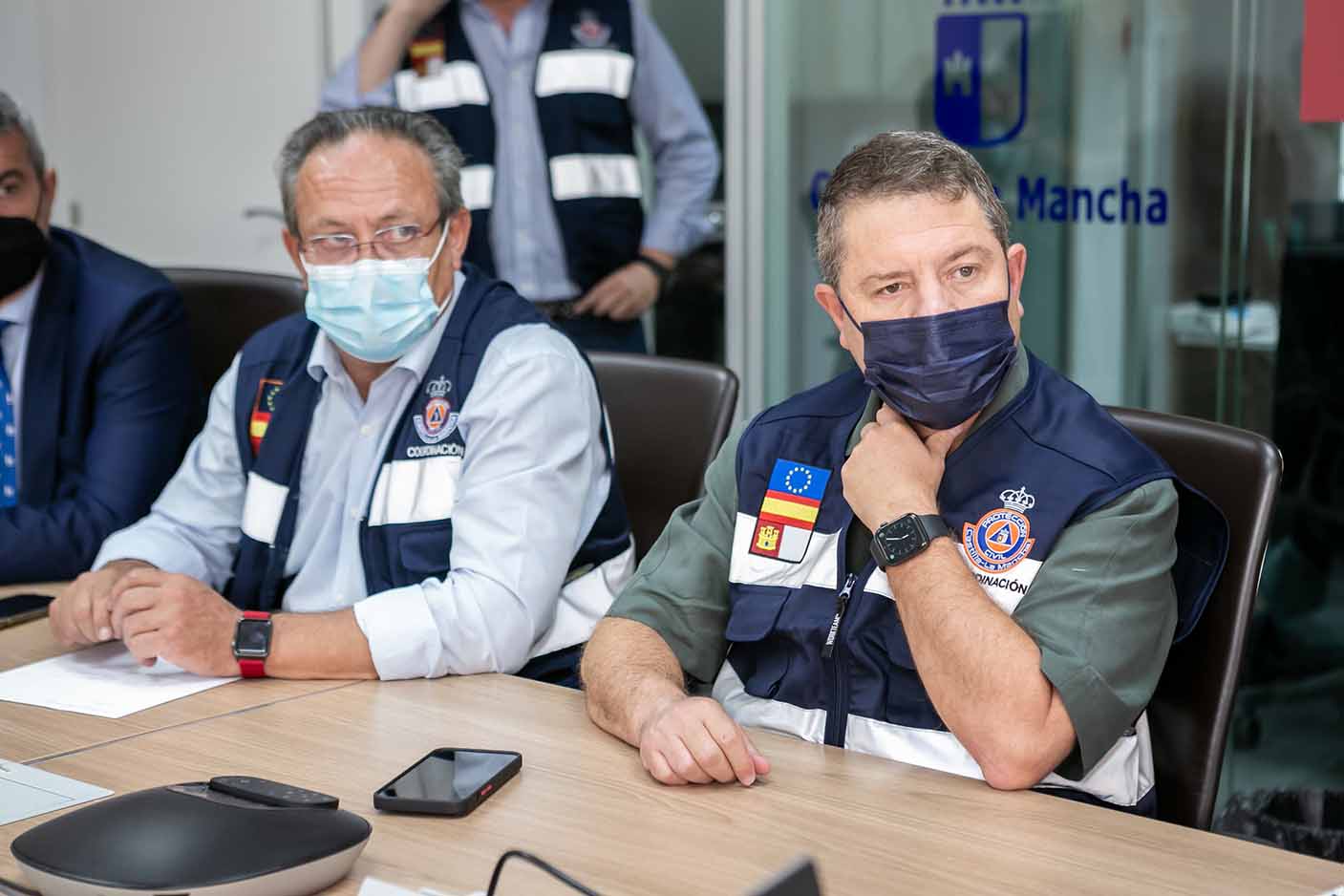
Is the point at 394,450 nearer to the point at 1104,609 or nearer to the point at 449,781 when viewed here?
the point at 449,781

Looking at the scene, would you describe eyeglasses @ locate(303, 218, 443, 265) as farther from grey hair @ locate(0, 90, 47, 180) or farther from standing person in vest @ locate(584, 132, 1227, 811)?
grey hair @ locate(0, 90, 47, 180)

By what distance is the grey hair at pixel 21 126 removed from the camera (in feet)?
8.56

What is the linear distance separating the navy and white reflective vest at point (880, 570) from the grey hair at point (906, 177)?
7.8 inches

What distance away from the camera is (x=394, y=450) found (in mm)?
2170

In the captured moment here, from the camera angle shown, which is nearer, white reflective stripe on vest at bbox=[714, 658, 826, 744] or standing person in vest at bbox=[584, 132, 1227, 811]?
standing person in vest at bbox=[584, 132, 1227, 811]

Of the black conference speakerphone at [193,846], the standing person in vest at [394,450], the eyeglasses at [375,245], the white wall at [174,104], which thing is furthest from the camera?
the white wall at [174,104]

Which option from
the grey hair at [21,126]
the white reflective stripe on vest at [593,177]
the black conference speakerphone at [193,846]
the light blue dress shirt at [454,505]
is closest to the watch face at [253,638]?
the light blue dress shirt at [454,505]

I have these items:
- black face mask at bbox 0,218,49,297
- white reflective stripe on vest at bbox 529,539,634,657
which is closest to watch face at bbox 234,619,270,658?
white reflective stripe on vest at bbox 529,539,634,657

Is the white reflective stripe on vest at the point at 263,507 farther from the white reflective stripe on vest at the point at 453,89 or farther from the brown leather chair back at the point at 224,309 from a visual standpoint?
the white reflective stripe on vest at the point at 453,89

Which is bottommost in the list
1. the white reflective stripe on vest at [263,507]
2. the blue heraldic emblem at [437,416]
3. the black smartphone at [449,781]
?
the black smartphone at [449,781]

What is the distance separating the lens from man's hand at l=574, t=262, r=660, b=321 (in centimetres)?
347

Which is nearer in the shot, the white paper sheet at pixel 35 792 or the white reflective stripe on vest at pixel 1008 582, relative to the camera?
the white paper sheet at pixel 35 792

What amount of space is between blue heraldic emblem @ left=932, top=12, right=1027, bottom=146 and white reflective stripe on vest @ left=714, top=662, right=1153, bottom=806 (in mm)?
2063

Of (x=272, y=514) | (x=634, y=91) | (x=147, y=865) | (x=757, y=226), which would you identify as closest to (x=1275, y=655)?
(x=757, y=226)
